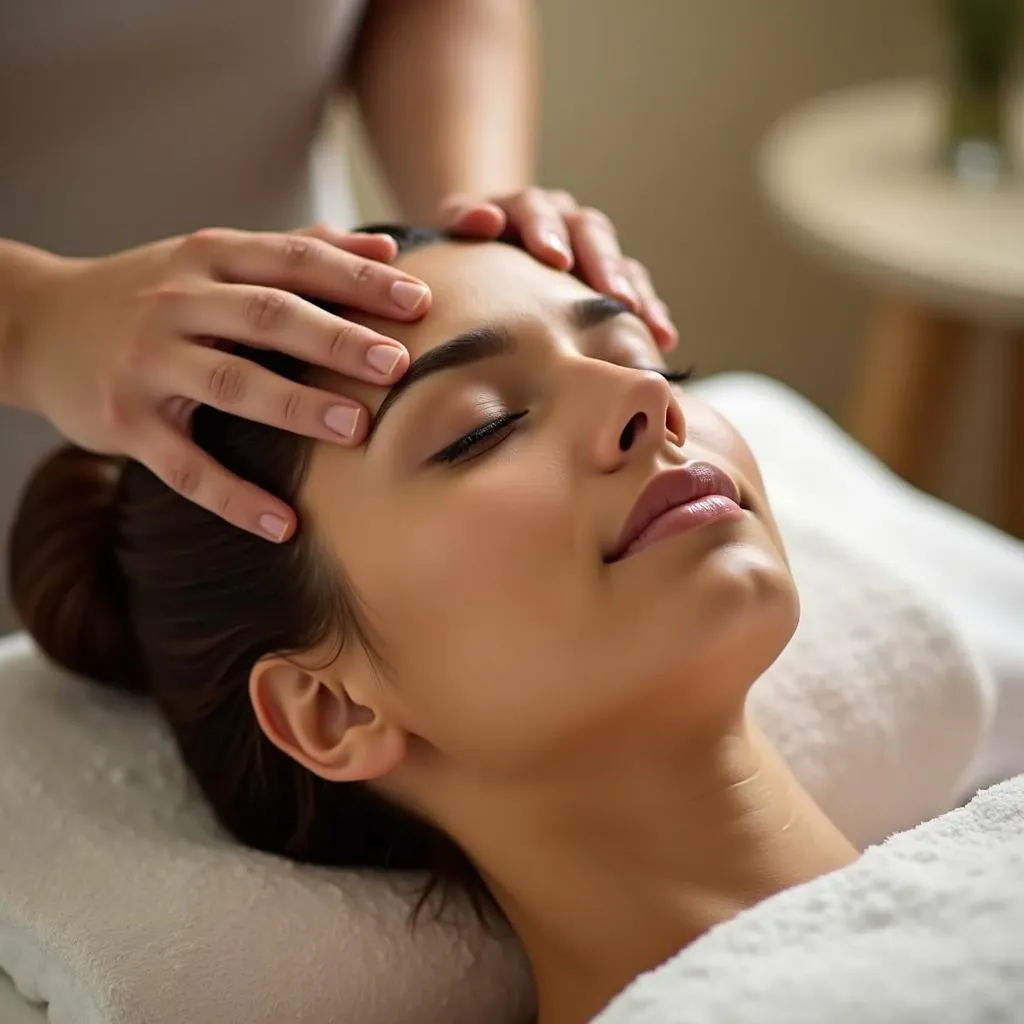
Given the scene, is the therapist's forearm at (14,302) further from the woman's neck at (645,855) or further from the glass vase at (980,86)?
the glass vase at (980,86)

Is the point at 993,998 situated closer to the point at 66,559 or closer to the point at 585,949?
the point at 585,949

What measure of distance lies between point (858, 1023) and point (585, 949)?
27cm

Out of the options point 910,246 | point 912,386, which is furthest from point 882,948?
point 912,386

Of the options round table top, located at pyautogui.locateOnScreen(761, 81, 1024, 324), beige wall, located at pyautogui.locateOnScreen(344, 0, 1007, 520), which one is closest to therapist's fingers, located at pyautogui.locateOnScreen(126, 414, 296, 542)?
round table top, located at pyautogui.locateOnScreen(761, 81, 1024, 324)

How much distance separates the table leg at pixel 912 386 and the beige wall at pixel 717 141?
29 cm

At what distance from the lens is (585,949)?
34.3 inches

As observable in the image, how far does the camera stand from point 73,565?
99 centimetres

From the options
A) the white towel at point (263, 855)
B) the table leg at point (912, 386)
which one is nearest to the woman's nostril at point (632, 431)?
the white towel at point (263, 855)

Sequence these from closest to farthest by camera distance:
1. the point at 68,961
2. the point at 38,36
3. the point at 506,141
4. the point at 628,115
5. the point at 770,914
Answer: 1. the point at 770,914
2. the point at 68,961
3. the point at 38,36
4. the point at 506,141
5. the point at 628,115

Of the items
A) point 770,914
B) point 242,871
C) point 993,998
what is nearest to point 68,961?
point 242,871

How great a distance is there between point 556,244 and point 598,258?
4 centimetres

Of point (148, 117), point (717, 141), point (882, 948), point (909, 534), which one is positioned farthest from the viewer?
point (717, 141)

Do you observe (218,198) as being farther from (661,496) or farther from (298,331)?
(661,496)

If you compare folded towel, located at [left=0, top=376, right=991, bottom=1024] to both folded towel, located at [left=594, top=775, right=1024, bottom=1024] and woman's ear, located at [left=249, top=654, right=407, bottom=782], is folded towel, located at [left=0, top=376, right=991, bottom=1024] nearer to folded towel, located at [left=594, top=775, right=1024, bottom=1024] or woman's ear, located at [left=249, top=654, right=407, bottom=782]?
woman's ear, located at [left=249, top=654, right=407, bottom=782]
